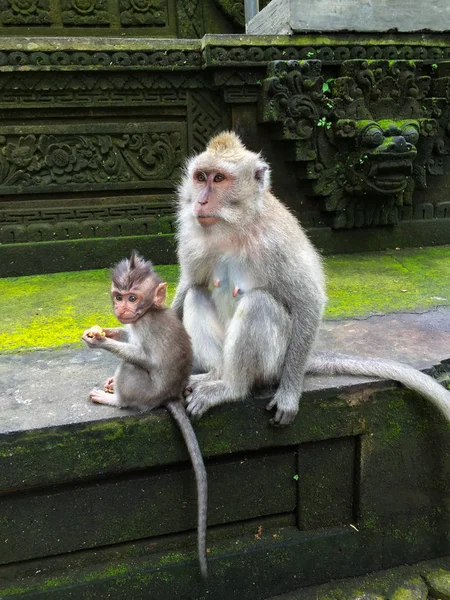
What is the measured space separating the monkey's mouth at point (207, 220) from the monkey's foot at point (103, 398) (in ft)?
2.85

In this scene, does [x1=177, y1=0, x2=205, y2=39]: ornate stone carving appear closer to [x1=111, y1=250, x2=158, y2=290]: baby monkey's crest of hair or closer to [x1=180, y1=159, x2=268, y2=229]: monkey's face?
[x1=180, y1=159, x2=268, y2=229]: monkey's face

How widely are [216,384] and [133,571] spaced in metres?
→ 1.00

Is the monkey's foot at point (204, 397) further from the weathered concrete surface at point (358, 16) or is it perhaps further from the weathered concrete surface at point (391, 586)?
the weathered concrete surface at point (358, 16)

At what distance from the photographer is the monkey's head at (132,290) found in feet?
7.11

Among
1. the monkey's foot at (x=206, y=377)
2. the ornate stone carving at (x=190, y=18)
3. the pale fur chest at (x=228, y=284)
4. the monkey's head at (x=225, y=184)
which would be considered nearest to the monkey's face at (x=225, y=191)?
the monkey's head at (x=225, y=184)

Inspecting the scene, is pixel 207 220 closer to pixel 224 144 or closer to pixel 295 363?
pixel 224 144

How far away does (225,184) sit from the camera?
235 centimetres

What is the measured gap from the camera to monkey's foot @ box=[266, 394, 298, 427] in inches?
96.6

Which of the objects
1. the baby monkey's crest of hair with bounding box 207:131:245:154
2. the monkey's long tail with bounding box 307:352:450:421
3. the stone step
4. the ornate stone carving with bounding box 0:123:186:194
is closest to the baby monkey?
the stone step

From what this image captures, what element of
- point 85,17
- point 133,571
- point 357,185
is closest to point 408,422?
point 133,571

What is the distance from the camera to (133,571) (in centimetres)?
257

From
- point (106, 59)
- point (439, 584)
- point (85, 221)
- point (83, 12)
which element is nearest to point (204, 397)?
point (439, 584)

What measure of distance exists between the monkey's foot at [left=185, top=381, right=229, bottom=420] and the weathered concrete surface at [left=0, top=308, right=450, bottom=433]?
10.8 inches

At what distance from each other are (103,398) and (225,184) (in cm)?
111
